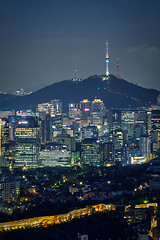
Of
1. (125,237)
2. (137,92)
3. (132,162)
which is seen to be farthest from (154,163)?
(137,92)

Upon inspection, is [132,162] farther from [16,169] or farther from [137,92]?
[137,92]

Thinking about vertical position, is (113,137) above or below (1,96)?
below

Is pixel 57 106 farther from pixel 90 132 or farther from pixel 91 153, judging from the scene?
pixel 91 153

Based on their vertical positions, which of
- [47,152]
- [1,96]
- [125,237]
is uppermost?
[1,96]

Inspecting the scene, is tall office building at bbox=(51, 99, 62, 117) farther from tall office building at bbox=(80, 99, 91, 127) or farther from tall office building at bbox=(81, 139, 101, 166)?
tall office building at bbox=(81, 139, 101, 166)

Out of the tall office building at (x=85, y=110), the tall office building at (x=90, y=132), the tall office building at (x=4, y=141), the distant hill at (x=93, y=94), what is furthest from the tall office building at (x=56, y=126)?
the distant hill at (x=93, y=94)

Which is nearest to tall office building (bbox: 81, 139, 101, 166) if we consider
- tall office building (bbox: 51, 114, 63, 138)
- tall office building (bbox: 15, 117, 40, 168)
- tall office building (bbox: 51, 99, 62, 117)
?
tall office building (bbox: 15, 117, 40, 168)

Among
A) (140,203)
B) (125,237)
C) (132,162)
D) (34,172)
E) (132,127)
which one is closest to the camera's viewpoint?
(125,237)
